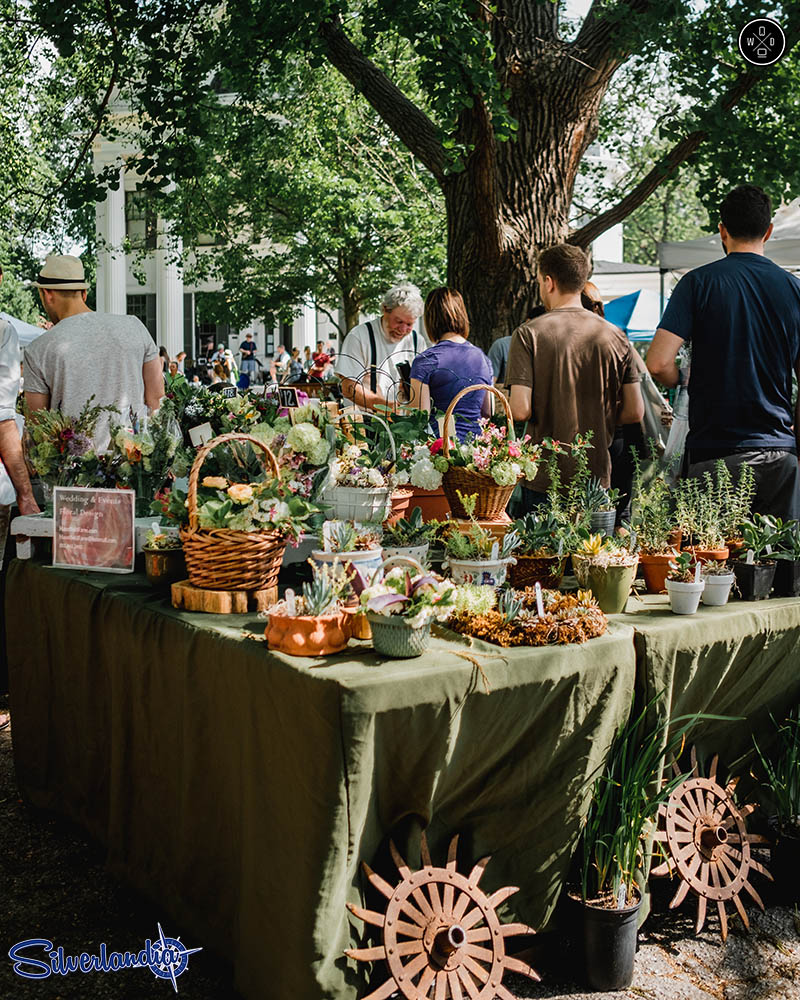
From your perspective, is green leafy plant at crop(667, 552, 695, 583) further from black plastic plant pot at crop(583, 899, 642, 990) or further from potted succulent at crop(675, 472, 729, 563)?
black plastic plant pot at crop(583, 899, 642, 990)

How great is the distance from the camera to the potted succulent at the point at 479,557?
8.50 feet

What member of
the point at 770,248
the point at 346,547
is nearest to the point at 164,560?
the point at 346,547

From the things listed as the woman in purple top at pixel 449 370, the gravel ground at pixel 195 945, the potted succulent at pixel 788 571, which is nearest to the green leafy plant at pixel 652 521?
the potted succulent at pixel 788 571

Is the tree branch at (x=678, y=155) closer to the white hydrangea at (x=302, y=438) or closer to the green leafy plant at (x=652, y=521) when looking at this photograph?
the green leafy plant at (x=652, y=521)

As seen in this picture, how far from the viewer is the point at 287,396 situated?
161 inches

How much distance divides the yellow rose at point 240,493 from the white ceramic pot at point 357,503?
0.34 m

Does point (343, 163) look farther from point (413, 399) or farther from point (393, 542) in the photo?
point (393, 542)

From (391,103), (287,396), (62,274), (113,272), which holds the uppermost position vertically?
(113,272)

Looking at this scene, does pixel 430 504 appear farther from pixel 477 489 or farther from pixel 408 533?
pixel 408 533

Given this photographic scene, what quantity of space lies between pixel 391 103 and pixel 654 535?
4617 mm

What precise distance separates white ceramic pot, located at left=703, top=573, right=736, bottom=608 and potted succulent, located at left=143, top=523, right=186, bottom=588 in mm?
1411

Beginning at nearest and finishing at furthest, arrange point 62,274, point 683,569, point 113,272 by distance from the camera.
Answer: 1. point 683,569
2. point 62,274
3. point 113,272

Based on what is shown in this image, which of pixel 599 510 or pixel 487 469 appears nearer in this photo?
pixel 487 469

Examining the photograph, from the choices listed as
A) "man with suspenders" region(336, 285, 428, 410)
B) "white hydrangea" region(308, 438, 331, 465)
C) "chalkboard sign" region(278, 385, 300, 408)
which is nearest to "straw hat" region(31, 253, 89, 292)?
"chalkboard sign" region(278, 385, 300, 408)
